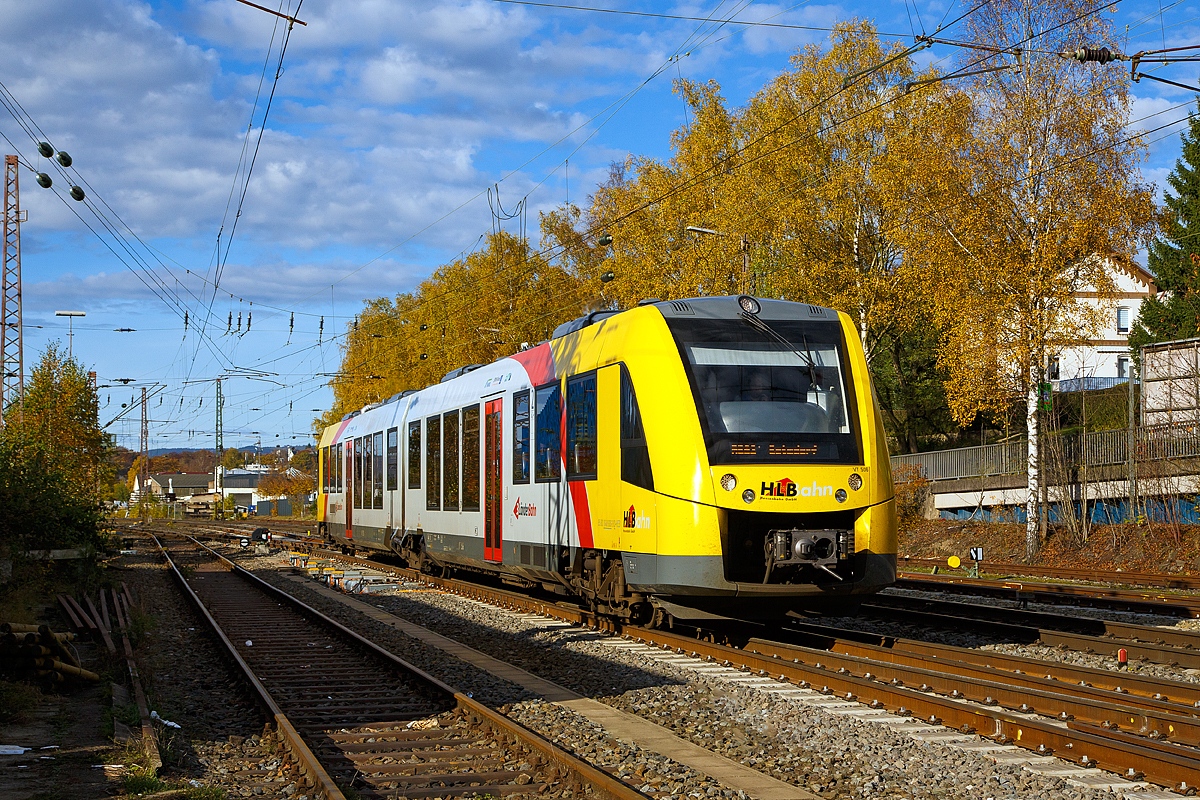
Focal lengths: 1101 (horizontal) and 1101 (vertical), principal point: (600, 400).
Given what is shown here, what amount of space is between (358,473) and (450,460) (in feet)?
30.4

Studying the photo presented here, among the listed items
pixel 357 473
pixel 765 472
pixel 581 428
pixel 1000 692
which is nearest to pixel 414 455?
pixel 357 473

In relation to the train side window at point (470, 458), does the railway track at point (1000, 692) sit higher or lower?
lower

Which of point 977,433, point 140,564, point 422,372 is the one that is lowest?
point 140,564

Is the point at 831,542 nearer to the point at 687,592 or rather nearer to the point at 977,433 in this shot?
the point at 687,592

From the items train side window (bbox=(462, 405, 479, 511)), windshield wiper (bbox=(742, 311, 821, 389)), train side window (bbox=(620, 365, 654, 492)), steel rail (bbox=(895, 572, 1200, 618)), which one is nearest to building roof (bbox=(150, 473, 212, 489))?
train side window (bbox=(462, 405, 479, 511))

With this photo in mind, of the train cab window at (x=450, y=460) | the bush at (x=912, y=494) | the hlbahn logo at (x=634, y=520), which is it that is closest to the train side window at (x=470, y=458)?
the train cab window at (x=450, y=460)

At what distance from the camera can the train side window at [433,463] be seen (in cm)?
2003

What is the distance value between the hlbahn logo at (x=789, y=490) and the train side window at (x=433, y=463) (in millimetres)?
10186

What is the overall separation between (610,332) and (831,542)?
3654mm

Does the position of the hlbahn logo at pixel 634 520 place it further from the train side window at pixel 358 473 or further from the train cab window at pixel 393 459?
the train side window at pixel 358 473

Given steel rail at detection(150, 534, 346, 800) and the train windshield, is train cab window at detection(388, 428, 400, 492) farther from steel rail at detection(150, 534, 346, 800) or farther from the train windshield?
the train windshield

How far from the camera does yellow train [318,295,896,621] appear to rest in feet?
35.3

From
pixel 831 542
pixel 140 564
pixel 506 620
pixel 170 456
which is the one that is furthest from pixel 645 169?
pixel 170 456

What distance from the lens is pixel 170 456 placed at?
7338 inches
